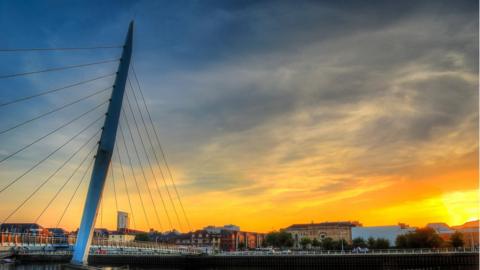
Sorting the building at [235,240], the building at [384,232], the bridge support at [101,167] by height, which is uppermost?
the bridge support at [101,167]

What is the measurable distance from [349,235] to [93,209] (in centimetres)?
13985

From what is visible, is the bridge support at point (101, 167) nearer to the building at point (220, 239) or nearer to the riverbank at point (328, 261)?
the riverbank at point (328, 261)

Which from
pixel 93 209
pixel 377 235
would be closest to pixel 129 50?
pixel 93 209

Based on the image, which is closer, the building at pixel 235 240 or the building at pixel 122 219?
the building at pixel 235 240

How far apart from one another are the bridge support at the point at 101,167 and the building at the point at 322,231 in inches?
5189

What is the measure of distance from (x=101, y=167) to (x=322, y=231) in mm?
142296

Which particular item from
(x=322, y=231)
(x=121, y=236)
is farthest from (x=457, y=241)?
(x=121, y=236)

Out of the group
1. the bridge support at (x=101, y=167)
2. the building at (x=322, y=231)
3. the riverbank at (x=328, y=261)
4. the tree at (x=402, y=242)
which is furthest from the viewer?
the building at (x=322, y=231)

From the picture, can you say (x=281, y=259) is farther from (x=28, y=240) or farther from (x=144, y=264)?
(x=28, y=240)

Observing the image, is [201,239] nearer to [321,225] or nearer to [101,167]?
[321,225]

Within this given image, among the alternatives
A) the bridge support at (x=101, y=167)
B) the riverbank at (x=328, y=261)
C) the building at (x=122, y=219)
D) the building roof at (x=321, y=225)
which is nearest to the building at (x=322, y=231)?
the building roof at (x=321, y=225)

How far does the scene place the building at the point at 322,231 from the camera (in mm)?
157863

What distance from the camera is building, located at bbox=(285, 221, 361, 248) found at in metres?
158

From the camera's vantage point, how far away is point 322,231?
162625 millimetres
